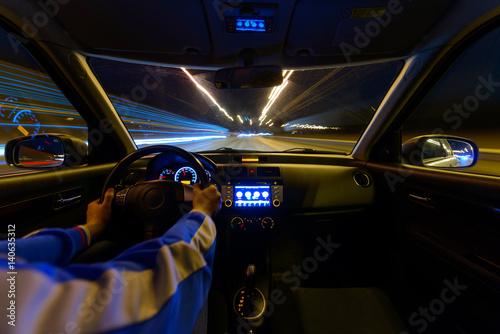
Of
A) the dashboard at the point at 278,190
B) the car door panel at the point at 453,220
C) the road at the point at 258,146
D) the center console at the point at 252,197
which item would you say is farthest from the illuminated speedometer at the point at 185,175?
the car door panel at the point at 453,220

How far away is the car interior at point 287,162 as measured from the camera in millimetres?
1496

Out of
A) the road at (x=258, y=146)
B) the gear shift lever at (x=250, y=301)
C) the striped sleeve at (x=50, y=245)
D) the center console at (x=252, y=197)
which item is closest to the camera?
the striped sleeve at (x=50, y=245)

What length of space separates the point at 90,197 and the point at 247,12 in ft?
7.63

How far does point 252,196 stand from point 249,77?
4.33 feet

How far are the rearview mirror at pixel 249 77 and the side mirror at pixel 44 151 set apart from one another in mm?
1640

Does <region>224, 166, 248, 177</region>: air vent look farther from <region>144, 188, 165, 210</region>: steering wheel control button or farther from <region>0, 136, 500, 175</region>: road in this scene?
<region>144, 188, 165, 210</region>: steering wheel control button

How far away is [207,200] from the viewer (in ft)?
4.22

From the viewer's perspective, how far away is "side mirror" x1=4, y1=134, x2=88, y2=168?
1.65 m

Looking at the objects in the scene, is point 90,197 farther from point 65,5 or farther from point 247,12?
point 247,12

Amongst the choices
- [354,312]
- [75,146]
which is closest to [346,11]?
[354,312]

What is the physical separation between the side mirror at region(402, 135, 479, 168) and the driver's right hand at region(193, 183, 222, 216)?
2.04 metres

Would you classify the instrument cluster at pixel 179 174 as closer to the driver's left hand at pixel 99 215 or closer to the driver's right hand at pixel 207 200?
the driver's left hand at pixel 99 215

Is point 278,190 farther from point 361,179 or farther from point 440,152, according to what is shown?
point 440,152

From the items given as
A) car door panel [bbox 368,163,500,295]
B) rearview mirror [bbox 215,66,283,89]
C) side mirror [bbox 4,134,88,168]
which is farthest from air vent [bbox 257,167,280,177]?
side mirror [bbox 4,134,88,168]
